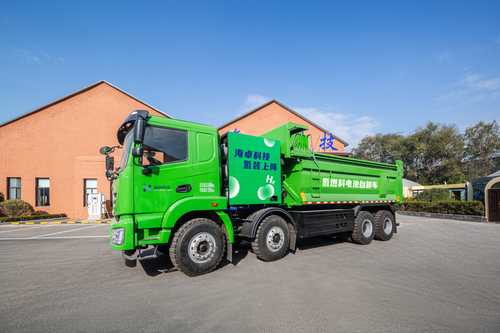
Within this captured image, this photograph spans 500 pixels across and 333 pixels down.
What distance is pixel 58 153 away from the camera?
19625 mm

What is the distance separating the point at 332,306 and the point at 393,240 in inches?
246

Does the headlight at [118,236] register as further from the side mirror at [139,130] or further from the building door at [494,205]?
the building door at [494,205]

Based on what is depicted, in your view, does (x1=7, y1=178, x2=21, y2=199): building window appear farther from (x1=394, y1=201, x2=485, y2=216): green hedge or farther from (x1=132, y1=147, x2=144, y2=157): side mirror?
(x1=394, y1=201, x2=485, y2=216): green hedge

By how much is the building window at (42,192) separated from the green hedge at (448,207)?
27.7 metres

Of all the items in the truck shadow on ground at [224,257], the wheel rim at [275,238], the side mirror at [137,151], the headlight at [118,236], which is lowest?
the truck shadow on ground at [224,257]

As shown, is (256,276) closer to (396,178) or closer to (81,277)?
(81,277)

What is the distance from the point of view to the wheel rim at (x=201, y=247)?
15.6 ft

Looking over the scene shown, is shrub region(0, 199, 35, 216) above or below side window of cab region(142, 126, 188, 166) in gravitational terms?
below

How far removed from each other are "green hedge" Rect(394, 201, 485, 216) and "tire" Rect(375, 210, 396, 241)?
10680mm

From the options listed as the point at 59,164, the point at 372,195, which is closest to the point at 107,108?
the point at 59,164

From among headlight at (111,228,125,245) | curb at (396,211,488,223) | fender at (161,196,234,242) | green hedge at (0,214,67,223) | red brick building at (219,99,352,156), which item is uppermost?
red brick building at (219,99,352,156)

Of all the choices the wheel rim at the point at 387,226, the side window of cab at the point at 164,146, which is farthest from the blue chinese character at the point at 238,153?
the wheel rim at the point at 387,226

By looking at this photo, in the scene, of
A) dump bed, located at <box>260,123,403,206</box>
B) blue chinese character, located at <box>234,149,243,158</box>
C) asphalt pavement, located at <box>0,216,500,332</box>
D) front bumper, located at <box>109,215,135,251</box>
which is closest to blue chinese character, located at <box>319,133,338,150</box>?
dump bed, located at <box>260,123,403,206</box>

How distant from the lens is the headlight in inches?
170
